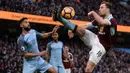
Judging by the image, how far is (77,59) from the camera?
23188mm

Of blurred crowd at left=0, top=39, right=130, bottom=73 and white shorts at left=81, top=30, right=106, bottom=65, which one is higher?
white shorts at left=81, top=30, right=106, bottom=65

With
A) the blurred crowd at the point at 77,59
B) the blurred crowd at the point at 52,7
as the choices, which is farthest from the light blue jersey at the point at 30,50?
the blurred crowd at the point at 52,7

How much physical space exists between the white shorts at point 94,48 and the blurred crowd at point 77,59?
26.5 feet

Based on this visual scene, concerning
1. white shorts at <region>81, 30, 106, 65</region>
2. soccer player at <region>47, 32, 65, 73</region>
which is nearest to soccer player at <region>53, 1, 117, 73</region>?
white shorts at <region>81, 30, 106, 65</region>

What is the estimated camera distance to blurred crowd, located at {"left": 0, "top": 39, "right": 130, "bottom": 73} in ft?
60.4

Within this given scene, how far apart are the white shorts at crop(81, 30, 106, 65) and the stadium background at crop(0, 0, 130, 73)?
10.6 m

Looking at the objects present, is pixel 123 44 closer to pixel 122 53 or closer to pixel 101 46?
pixel 122 53

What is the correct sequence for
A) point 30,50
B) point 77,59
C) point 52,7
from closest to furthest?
point 30,50, point 77,59, point 52,7

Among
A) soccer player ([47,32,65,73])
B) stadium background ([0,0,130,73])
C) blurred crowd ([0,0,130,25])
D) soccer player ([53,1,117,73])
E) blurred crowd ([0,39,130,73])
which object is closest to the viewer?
soccer player ([53,1,117,73])

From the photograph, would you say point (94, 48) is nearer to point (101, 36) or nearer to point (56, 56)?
point (101, 36)

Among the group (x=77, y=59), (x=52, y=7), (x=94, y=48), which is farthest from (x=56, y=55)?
(x=52, y=7)

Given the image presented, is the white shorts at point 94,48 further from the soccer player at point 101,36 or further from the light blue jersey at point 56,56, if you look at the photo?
the light blue jersey at point 56,56

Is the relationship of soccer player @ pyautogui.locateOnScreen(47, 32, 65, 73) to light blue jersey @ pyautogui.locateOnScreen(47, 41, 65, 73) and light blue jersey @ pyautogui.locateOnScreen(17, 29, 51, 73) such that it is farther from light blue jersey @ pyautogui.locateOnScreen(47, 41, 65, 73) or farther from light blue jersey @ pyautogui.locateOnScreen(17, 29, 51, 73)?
light blue jersey @ pyautogui.locateOnScreen(17, 29, 51, 73)

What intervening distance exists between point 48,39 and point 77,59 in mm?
3381
